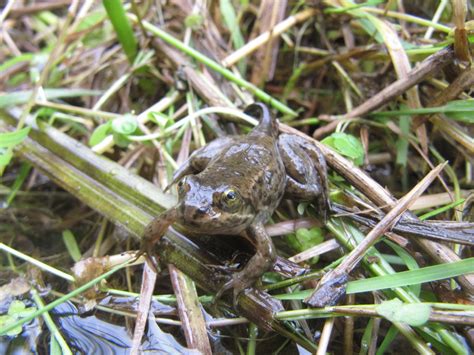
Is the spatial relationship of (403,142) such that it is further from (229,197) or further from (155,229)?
(155,229)

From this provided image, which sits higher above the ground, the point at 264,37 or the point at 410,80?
the point at 264,37

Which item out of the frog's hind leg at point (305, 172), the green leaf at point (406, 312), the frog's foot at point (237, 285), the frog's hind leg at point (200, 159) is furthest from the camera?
the frog's hind leg at point (200, 159)

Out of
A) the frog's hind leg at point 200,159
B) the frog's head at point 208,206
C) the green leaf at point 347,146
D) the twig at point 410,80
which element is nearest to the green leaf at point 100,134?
the frog's hind leg at point 200,159

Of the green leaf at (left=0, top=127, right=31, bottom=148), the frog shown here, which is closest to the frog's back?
the frog

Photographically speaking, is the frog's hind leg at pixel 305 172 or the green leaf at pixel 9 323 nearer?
the green leaf at pixel 9 323

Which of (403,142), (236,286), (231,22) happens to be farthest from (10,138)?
(403,142)

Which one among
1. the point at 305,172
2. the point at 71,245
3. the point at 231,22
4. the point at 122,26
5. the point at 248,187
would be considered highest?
the point at 122,26

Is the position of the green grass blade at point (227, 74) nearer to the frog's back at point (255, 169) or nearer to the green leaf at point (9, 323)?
the frog's back at point (255, 169)
